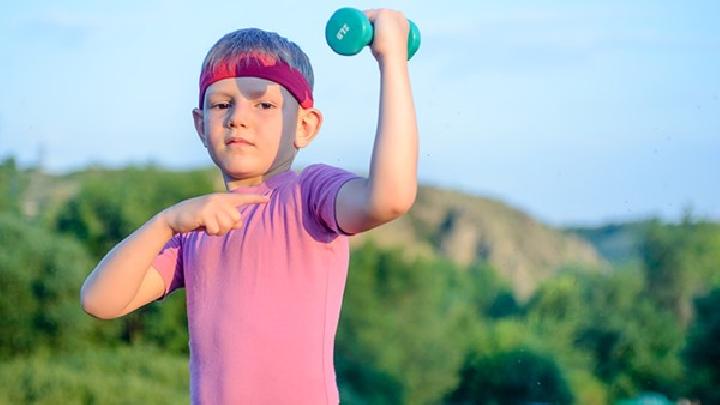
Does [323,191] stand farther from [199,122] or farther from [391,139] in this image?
[199,122]

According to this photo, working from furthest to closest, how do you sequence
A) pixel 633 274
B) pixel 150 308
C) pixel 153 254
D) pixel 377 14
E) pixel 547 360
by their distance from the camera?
pixel 633 274 < pixel 547 360 < pixel 150 308 < pixel 153 254 < pixel 377 14

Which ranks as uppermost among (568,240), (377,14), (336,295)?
(377,14)

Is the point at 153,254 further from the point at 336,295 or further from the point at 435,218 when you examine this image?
the point at 435,218

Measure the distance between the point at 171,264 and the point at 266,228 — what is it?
1.20ft

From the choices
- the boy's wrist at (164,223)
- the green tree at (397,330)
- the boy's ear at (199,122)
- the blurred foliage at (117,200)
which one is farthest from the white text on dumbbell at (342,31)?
the green tree at (397,330)

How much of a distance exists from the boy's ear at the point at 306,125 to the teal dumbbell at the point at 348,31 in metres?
0.41

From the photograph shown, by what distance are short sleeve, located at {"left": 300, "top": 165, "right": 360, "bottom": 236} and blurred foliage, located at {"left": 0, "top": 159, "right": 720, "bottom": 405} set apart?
17287mm

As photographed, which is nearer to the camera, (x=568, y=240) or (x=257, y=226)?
(x=257, y=226)

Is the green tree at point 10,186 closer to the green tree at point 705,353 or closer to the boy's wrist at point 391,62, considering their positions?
the green tree at point 705,353

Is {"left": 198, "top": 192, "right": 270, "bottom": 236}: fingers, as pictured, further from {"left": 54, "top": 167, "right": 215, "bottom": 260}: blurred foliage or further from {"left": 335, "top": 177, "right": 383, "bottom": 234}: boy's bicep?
{"left": 54, "top": 167, "right": 215, "bottom": 260}: blurred foliage

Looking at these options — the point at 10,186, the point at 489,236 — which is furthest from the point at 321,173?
the point at 489,236

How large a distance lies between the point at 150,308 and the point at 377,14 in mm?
24634

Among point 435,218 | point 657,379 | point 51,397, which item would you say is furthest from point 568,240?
point 51,397

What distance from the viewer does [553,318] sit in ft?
133
